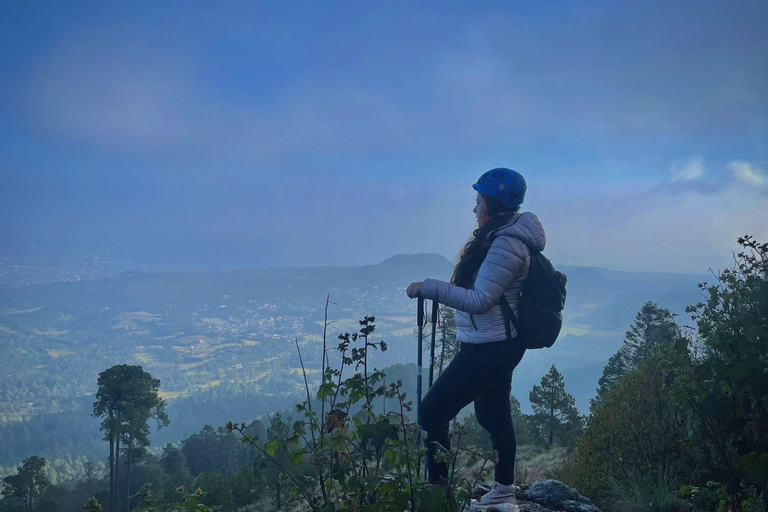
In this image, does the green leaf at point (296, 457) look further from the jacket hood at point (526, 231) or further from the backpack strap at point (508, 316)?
the jacket hood at point (526, 231)

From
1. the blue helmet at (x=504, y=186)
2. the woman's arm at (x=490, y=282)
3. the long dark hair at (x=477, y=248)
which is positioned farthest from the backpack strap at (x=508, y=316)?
the blue helmet at (x=504, y=186)

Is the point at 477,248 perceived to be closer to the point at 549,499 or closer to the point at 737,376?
the point at 737,376

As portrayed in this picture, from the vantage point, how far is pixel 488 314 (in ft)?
12.1

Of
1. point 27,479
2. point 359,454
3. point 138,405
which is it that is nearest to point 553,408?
point 138,405

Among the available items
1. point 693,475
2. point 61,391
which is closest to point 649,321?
point 693,475

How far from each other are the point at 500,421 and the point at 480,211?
5.73ft

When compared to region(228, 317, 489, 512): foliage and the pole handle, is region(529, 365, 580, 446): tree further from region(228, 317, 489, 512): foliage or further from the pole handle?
region(228, 317, 489, 512): foliage

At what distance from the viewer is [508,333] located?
12.0 feet

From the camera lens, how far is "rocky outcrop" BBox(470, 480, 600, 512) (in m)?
4.73

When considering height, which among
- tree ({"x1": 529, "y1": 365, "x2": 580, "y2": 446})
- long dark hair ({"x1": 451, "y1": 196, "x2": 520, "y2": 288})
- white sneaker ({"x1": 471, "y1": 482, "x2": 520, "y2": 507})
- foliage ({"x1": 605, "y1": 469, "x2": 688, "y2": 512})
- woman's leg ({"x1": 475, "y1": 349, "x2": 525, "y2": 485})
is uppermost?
long dark hair ({"x1": 451, "y1": 196, "x2": 520, "y2": 288})

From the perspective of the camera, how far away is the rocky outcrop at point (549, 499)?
186 inches

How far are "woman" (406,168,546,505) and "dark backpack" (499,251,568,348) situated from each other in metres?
0.05

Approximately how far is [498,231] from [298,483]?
2.23 m

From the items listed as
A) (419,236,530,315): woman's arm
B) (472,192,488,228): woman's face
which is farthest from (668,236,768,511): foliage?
(472,192,488,228): woman's face
